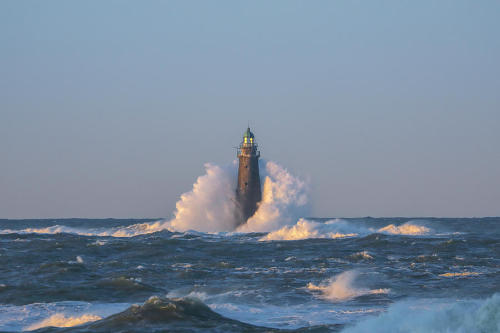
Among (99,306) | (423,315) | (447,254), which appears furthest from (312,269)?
(423,315)

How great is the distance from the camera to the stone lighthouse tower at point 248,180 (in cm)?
4862

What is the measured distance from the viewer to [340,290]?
17875 mm

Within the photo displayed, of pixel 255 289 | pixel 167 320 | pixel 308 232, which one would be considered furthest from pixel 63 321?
pixel 308 232

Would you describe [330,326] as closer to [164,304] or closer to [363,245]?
[164,304]

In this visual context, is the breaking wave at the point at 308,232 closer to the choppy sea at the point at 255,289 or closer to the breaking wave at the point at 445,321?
the choppy sea at the point at 255,289

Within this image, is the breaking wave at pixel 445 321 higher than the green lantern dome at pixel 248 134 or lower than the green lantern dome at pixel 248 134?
lower

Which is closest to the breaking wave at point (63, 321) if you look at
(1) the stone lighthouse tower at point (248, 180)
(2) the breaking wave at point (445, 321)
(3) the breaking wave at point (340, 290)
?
(2) the breaking wave at point (445, 321)

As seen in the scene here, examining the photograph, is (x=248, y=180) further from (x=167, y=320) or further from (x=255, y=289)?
(x=167, y=320)

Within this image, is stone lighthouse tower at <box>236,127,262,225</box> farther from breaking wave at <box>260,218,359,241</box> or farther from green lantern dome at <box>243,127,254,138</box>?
breaking wave at <box>260,218,359,241</box>

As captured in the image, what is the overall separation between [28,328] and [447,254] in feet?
61.0

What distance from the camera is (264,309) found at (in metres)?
15.4

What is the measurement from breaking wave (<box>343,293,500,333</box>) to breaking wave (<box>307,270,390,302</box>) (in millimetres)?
4366

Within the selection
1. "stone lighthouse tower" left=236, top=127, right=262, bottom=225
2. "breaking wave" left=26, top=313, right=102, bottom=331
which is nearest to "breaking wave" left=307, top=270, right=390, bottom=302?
"breaking wave" left=26, top=313, right=102, bottom=331

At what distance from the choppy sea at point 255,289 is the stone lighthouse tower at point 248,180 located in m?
16.8
